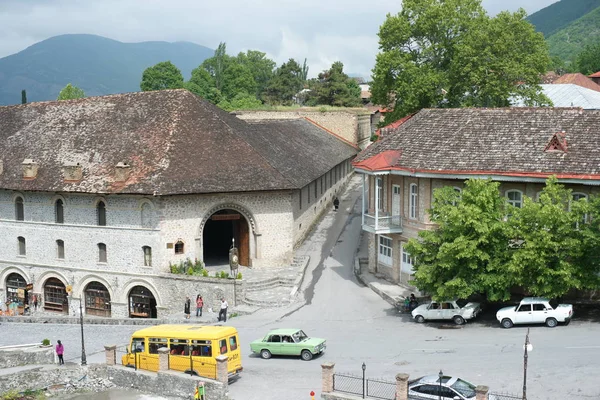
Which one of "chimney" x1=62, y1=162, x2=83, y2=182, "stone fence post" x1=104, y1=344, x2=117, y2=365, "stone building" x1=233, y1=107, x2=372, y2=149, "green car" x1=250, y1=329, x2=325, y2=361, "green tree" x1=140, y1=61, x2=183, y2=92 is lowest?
"stone fence post" x1=104, y1=344, x2=117, y2=365

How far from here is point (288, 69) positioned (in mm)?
113500

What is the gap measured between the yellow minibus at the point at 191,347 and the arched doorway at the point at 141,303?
12867mm

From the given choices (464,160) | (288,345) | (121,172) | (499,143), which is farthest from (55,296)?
(499,143)

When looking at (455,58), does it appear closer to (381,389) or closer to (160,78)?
(381,389)

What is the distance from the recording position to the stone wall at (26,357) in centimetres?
3416

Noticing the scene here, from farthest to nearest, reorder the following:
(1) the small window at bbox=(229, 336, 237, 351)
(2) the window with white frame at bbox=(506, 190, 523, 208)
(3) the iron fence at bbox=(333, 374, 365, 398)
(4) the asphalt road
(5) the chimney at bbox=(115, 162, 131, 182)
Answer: (5) the chimney at bbox=(115, 162, 131, 182) < (2) the window with white frame at bbox=(506, 190, 523, 208) < (1) the small window at bbox=(229, 336, 237, 351) < (4) the asphalt road < (3) the iron fence at bbox=(333, 374, 365, 398)

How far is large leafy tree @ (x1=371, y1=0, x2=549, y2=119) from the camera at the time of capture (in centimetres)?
5222

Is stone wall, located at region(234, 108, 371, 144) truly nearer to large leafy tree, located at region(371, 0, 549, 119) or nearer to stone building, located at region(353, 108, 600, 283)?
large leafy tree, located at region(371, 0, 549, 119)

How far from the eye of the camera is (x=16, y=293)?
159 feet

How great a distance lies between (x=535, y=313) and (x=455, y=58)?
A: 26.8 meters

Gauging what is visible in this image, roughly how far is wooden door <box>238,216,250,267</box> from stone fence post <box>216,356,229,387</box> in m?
17.7

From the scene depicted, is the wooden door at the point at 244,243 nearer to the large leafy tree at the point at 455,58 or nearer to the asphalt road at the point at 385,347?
the asphalt road at the point at 385,347

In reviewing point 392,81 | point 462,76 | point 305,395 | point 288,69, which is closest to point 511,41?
point 462,76

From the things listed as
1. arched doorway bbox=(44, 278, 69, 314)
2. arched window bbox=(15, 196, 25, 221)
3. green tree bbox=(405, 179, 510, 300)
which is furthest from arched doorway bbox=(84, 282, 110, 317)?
green tree bbox=(405, 179, 510, 300)
